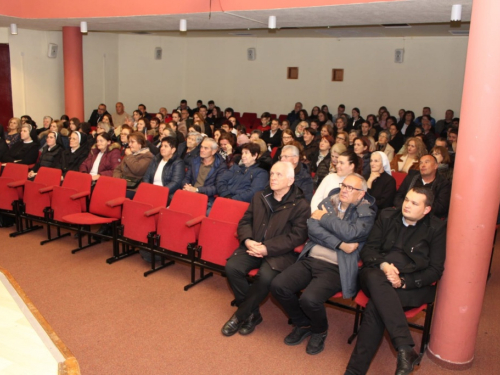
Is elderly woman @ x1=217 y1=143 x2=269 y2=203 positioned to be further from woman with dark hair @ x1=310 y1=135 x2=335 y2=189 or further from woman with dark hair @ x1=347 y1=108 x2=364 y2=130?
woman with dark hair @ x1=347 y1=108 x2=364 y2=130

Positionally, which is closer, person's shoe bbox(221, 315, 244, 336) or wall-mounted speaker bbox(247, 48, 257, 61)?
person's shoe bbox(221, 315, 244, 336)

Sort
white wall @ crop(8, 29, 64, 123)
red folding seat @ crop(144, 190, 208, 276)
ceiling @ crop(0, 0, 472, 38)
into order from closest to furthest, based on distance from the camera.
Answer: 1. red folding seat @ crop(144, 190, 208, 276)
2. ceiling @ crop(0, 0, 472, 38)
3. white wall @ crop(8, 29, 64, 123)

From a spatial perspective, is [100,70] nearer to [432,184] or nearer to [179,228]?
[179,228]

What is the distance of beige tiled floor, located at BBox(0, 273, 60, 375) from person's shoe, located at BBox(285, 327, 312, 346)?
1583mm

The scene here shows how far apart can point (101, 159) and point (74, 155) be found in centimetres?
55

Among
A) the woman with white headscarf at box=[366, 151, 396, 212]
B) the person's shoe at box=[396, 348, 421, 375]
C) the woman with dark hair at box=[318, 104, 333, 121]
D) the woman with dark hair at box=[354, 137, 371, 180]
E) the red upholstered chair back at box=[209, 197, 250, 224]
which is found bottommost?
the person's shoe at box=[396, 348, 421, 375]

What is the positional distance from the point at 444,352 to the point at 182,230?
2.39m

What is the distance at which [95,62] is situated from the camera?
12.8m

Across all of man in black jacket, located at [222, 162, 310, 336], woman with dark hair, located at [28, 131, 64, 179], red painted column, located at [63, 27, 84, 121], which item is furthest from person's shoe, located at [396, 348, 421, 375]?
red painted column, located at [63, 27, 84, 121]

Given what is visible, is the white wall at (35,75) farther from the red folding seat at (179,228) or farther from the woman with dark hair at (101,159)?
the red folding seat at (179,228)

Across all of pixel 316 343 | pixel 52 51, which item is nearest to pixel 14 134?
pixel 52 51

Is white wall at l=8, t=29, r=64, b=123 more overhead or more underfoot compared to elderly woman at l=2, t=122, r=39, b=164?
more overhead

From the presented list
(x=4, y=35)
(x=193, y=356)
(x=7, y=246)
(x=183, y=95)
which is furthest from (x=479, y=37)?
(x=183, y=95)

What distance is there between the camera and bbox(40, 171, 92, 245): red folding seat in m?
5.36
